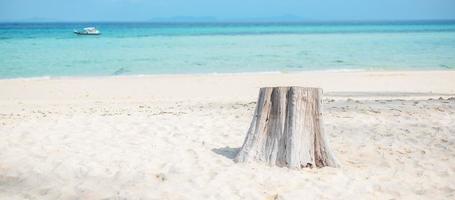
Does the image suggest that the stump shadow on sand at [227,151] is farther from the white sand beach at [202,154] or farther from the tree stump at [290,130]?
the tree stump at [290,130]

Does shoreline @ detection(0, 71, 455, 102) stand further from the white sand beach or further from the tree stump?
the tree stump

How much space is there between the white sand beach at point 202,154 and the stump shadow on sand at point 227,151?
0.01 m

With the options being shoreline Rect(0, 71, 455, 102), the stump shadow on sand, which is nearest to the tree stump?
the stump shadow on sand

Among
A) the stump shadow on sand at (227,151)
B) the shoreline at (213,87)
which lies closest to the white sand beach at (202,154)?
the stump shadow on sand at (227,151)

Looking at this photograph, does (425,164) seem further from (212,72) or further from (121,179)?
(212,72)

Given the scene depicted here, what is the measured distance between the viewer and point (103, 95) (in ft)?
46.4

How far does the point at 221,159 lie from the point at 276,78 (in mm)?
13127

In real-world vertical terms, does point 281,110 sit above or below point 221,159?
above

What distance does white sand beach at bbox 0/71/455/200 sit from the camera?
16.3 feet

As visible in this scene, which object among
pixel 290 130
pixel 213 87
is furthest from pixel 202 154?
pixel 213 87

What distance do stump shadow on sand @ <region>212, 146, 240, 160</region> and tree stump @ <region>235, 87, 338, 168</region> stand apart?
346 millimetres

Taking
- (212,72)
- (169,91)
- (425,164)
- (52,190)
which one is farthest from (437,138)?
(212,72)

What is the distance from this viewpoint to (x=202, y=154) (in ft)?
20.2

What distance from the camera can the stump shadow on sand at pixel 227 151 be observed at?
614cm
